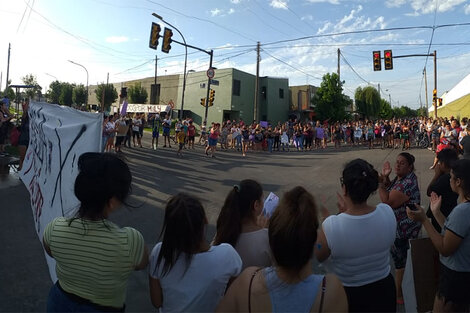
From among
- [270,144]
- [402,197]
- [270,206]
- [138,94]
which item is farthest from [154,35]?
[138,94]

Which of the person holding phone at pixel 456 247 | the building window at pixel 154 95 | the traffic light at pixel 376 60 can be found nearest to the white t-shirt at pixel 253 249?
the person holding phone at pixel 456 247

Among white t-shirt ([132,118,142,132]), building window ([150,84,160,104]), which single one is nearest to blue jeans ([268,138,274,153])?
white t-shirt ([132,118,142,132])

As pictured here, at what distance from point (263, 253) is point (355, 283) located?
0.65 metres

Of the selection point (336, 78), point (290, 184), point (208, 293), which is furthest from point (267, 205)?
point (336, 78)

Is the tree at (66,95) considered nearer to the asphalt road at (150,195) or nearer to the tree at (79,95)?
the tree at (79,95)

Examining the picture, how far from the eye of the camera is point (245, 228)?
231 centimetres

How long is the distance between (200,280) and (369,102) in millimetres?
61788

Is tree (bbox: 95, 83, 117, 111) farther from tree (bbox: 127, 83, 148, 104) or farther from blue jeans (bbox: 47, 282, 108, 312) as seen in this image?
blue jeans (bbox: 47, 282, 108, 312)

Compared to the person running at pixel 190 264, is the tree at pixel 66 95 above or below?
above

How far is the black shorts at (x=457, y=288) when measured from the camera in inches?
94.9

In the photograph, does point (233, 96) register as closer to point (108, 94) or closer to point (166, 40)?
point (166, 40)

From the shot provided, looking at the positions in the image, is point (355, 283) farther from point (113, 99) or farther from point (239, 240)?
point (113, 99)

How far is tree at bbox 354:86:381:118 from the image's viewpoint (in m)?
57.4

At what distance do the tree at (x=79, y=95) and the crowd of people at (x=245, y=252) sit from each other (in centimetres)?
6842
